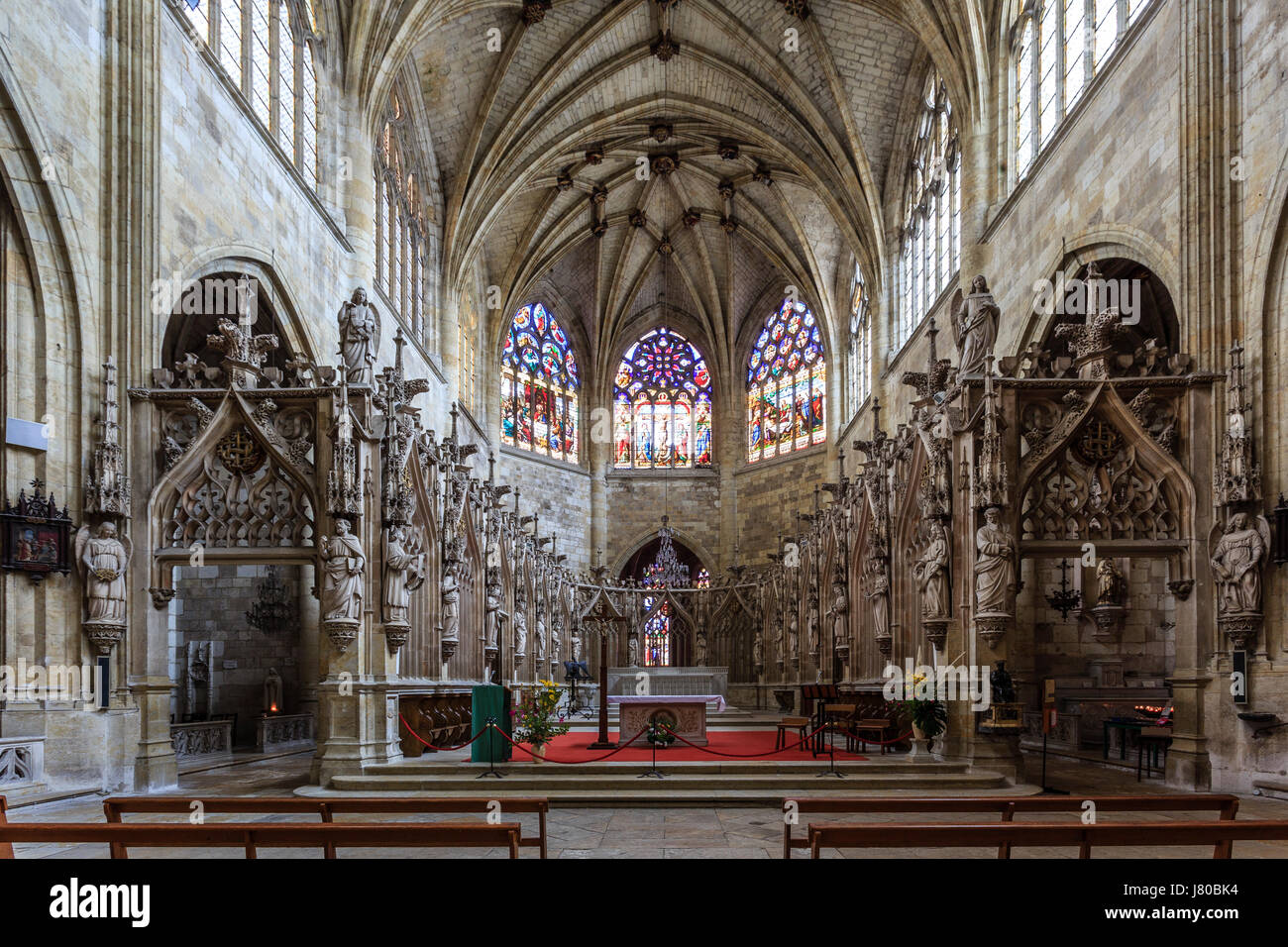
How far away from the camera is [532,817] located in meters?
10.1

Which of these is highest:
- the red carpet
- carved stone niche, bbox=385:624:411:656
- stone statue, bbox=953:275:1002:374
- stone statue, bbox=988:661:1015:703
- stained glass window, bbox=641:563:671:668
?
stone statue, bbox=953:275:1002:374

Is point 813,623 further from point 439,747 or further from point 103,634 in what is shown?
point 103,634

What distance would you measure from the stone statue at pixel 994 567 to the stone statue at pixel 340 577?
7007 mm

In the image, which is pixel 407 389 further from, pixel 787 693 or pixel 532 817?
pixel 787 693

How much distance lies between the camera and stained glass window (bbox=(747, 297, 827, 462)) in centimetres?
3775

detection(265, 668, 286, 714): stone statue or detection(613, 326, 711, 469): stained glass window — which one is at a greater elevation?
detection(613, 326, 711, 469): stained glass window

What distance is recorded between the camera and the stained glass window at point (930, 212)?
77.0 feet

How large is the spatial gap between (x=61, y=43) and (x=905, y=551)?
12.4m

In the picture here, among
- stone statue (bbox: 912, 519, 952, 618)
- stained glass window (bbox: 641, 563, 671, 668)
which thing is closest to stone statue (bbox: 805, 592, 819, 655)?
stone statue (bbox: 912, 519, 952, 618)

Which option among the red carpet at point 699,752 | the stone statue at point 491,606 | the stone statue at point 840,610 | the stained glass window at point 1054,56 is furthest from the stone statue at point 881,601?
the stone statue at point 491,606

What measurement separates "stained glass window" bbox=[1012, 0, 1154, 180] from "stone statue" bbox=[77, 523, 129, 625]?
1434cm

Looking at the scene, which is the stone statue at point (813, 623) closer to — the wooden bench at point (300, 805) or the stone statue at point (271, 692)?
the stone statue at point (271, 692)

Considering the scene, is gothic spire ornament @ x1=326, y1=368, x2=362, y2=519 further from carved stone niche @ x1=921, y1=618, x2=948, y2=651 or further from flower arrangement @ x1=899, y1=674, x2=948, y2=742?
carved stone niche @ x1=921, y1=618, x2=948, y2=651

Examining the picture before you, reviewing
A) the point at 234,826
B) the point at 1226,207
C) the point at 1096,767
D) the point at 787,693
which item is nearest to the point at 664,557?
the point at 787,693
